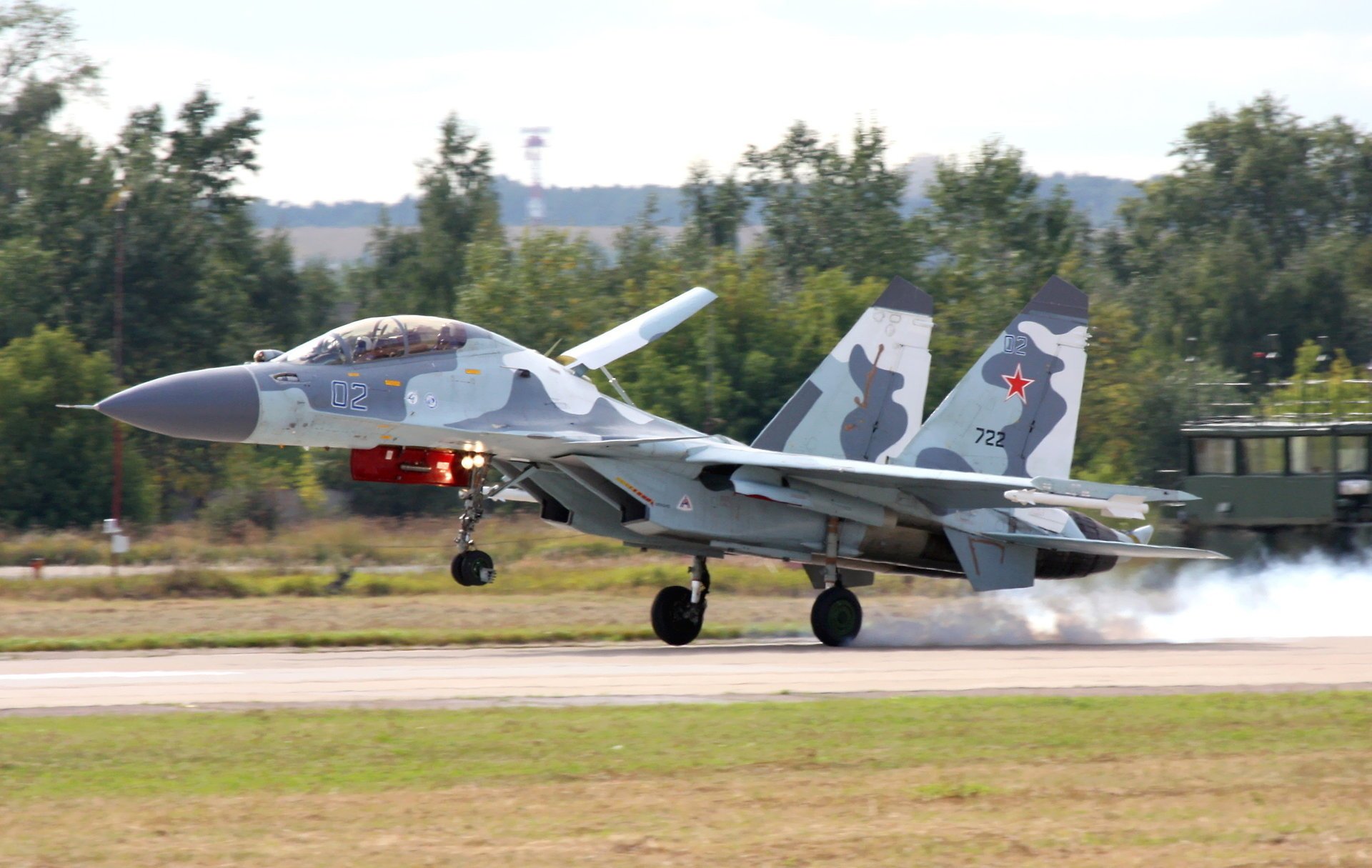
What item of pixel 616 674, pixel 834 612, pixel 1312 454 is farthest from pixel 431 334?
pixel 1312 454

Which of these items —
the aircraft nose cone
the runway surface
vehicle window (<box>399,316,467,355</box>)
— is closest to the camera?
the runway surface

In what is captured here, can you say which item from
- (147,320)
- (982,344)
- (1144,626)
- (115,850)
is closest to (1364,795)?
(115,850)

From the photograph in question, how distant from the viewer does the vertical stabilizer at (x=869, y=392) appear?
19.2m

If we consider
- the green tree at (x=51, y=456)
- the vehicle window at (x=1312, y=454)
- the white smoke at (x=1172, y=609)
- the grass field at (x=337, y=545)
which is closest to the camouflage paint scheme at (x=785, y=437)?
the white smoke at (x=1172, y=609)

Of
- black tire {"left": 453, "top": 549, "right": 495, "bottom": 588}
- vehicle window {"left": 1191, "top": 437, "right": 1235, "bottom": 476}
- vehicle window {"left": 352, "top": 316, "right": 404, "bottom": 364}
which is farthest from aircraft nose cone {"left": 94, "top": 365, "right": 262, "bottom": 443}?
vehicle window {"left": 1191, "top": 437, "right": 1235, "bottom": 476}

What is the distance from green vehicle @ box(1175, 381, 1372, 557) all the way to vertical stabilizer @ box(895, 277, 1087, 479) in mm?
4546

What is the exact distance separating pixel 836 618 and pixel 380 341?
6094 mm

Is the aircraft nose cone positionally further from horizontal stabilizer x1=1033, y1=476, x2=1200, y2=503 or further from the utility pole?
the utility pole

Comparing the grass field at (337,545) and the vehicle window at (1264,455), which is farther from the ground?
the vehicle window at (1264,455)

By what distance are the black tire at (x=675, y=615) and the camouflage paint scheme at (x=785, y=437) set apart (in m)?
0.56

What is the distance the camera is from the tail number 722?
63.0ft

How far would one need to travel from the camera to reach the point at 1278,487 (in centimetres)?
2253

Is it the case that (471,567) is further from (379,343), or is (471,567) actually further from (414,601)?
(414,601)

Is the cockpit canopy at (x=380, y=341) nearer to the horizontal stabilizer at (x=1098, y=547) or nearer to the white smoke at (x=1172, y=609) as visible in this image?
the white smoke at (x=1172, y=609)
